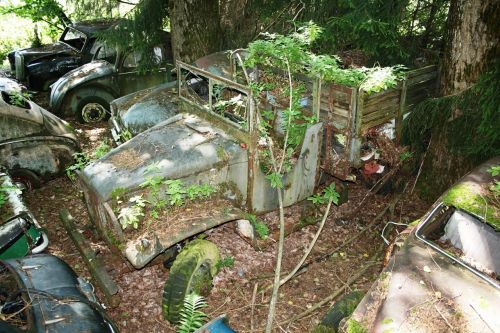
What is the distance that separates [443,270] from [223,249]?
268 cm

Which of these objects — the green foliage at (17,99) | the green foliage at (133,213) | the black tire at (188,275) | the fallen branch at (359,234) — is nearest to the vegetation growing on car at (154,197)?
the green foliage at (133,213)

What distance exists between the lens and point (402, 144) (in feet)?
20.2

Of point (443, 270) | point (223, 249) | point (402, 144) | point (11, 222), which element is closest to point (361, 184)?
point (402, 144)

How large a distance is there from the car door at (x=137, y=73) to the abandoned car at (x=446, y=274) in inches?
287

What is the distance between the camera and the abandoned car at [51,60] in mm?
10633

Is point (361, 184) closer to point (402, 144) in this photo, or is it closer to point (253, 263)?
point (402, 144)

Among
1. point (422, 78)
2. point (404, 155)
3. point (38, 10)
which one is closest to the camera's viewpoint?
point (404, 155)

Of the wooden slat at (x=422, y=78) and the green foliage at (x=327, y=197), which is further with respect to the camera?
the wooden slat at (x=422, y=78)

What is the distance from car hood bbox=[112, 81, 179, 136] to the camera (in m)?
7.02

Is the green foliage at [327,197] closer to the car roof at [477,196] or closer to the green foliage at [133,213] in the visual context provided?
the car roof at [477,196]

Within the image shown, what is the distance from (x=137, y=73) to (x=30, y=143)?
12.4ft

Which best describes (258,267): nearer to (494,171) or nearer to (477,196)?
(477,196)

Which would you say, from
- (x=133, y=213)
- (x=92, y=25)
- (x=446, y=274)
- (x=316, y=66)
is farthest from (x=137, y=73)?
(x=446, y=274)

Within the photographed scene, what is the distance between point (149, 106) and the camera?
7262 millimetres
